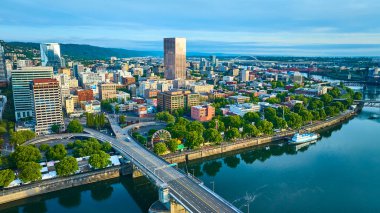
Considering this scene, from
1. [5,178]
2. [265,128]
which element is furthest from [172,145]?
[5,178]

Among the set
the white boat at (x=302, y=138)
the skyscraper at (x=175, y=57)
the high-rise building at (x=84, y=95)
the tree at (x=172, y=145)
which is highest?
the skyscraper at (x=175, y=57)

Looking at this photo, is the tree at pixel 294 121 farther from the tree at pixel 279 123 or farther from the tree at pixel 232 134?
the tree at pixel 232 134

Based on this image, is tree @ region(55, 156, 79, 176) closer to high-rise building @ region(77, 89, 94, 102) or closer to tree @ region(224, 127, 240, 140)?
tree @ region(224, 127, 240, 140)

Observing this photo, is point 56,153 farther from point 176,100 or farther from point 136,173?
point 176,100

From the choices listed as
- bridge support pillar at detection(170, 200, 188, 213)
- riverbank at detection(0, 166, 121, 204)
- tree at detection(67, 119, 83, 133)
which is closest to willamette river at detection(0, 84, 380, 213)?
riverbank at detection(0, 166, 121, 204)

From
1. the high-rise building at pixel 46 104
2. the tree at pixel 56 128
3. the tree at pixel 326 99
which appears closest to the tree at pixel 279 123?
the tree at pixel 326 99

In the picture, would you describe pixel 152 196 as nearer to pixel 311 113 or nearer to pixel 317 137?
pixel 317 137

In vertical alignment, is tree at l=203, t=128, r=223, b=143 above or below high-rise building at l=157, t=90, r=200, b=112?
below
